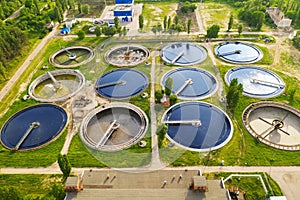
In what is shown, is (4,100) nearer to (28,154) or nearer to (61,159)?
(28,154)

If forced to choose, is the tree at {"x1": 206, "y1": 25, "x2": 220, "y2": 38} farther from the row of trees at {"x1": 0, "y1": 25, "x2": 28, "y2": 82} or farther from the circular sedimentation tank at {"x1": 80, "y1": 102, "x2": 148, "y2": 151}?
the row of trees at {"x1": 0, "y1": 25, "x2": 28, "y2": 82}

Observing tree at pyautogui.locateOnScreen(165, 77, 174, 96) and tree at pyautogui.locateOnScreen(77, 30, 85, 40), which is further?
tree at pyautogui.locateOnScreen(77, 30, 85, 40)

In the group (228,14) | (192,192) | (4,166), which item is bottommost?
(4,166)

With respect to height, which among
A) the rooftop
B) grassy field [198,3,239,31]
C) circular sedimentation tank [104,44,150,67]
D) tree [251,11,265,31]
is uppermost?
tree [251,11,265,31]

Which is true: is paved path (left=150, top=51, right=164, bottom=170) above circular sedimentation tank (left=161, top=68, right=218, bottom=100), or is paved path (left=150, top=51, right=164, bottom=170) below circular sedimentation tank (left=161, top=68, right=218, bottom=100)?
below

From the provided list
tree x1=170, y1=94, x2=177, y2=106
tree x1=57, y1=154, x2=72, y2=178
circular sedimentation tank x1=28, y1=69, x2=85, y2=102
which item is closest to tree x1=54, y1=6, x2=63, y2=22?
circular sedimentation tank x1=28, y1=69, x2=85, y2=102

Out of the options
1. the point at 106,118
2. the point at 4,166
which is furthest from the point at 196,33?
the point at 4,166

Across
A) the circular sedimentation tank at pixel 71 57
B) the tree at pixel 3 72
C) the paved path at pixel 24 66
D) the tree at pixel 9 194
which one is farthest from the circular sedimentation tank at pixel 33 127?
the circular sedimentation tank at pixel 71 57
